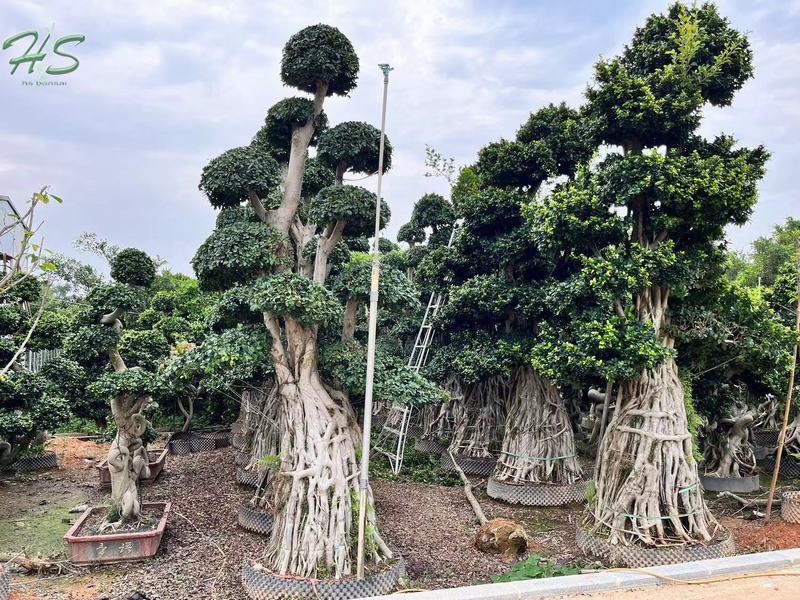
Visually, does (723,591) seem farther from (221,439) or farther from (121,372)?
(221,439)

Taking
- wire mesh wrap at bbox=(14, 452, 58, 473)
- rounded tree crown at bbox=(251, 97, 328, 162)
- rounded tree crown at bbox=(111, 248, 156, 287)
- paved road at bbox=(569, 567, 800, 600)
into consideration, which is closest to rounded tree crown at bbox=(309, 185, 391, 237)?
rounded tree crown at bbox=(251, 97, 328, 162)

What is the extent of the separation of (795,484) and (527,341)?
19.3ft

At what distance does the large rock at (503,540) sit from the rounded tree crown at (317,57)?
21.7ft

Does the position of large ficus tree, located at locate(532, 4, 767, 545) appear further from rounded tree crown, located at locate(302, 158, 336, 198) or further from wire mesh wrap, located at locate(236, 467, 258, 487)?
wire mesh wrap, located at locate(236, 467, 258, 487)

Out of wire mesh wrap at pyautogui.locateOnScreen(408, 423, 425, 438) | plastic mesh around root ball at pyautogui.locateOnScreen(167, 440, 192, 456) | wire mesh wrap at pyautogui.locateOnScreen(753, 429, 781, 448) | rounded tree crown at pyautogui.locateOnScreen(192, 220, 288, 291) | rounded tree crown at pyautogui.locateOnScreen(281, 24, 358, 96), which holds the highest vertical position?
rounded tree crown at pyautogui.locateOnScreen(281, 24, 358, 96)

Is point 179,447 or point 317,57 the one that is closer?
point 317,57

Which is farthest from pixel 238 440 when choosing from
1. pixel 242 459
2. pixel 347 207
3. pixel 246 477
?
pixel 347 207

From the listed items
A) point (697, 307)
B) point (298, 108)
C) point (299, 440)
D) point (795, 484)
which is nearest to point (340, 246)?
point (298, 108)

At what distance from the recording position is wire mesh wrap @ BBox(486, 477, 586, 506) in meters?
10.0

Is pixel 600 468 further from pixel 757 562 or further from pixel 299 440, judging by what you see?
pixel 299 440

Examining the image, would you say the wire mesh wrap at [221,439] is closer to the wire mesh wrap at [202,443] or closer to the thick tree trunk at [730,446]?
the wire mesh wrap at [202,443]

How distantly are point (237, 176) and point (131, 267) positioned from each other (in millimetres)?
2730

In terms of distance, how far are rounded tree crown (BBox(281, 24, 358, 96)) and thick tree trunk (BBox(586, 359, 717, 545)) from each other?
19.7 feet

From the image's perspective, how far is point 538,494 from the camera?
10.0m
